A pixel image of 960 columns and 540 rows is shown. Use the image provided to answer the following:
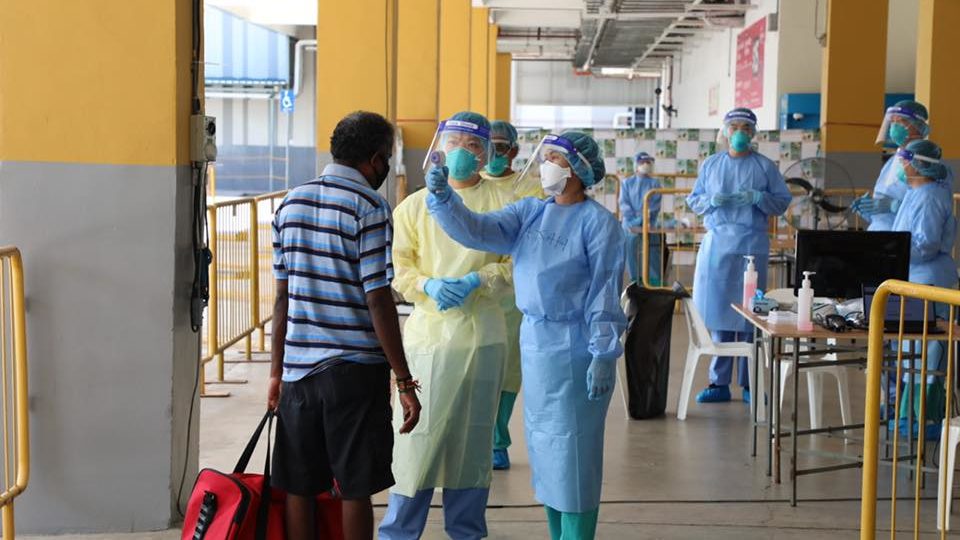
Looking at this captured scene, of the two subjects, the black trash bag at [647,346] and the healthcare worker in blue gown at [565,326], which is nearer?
the healthcare worker in blue gown at [565,326]

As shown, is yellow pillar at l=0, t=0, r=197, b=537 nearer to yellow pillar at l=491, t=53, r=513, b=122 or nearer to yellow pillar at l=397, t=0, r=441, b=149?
yellow pillar at l=397, t=0, r=441, b=149

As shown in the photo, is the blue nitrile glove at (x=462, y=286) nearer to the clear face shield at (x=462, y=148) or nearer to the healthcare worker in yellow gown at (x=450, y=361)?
the healthcare worker in yellow gown at (x=450, y=361)

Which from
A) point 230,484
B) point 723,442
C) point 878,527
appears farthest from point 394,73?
point 230,484

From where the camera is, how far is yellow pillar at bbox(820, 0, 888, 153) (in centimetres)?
1183

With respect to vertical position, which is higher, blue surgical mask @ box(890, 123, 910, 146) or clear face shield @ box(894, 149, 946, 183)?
blue surgical mask @ box(890, 123, 910, 146)

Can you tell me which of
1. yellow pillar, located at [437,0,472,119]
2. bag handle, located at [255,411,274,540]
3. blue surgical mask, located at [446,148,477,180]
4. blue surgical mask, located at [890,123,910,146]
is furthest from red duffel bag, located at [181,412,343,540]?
yellow pillar, located at [437,0,472,119]

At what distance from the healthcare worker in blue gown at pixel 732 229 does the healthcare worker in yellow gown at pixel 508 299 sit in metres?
2.16

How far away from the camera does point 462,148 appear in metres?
4.47

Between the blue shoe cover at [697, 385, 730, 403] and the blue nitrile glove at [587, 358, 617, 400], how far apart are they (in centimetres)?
369

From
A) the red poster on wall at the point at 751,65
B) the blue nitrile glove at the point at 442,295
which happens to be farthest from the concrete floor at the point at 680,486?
the red poster on wall at the point at 751,65

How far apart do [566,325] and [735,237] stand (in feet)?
12.1

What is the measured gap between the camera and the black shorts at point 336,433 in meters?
3.44

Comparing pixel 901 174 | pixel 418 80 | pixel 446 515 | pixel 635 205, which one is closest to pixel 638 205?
pixel 635 205

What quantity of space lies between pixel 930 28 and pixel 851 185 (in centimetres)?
180
